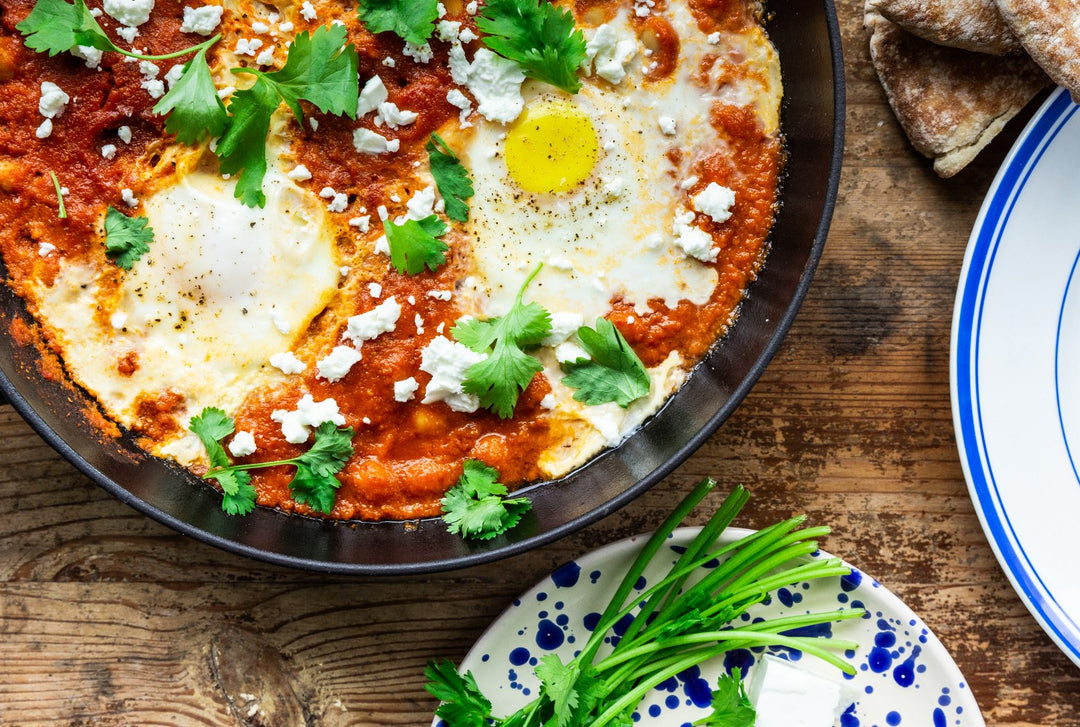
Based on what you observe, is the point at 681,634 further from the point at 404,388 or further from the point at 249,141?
the point at 249,141

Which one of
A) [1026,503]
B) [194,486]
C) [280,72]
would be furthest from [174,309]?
[1026,503]

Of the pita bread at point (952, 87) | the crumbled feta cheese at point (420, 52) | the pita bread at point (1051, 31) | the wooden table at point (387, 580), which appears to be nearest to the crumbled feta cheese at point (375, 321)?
the crumbled feta cheese at point (420, 52)

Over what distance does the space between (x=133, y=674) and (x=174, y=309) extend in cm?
133

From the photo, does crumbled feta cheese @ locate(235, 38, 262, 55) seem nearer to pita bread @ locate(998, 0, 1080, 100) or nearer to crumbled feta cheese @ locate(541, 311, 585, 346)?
crumbled feta cheese @ locate(541, 311, 585, 346)

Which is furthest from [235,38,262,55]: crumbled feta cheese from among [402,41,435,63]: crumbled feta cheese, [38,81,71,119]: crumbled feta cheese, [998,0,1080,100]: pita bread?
[998,0,1080,100]: pita bread

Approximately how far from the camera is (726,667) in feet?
10.4

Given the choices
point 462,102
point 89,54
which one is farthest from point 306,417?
point 89,54

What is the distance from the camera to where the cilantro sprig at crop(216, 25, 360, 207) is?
2.80 metres

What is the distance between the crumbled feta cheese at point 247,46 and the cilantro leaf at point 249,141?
14 cm

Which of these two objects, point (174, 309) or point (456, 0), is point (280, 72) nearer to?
point (456, 0)

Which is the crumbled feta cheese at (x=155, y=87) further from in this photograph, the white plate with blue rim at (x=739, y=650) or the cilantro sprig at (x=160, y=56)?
the white plate with blue rim at (x=739, y=650)

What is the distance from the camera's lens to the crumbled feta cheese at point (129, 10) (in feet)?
9.52

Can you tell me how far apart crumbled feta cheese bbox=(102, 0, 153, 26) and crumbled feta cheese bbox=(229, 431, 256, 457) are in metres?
1.39

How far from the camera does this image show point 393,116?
2.95 m
